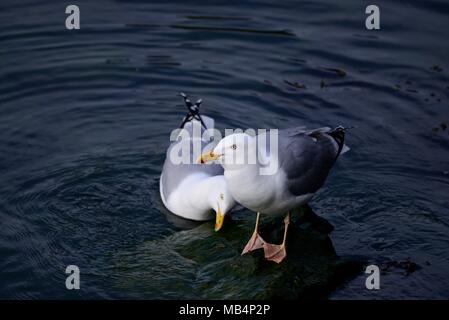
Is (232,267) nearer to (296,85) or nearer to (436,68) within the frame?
(296,85)

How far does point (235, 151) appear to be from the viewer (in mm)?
5512

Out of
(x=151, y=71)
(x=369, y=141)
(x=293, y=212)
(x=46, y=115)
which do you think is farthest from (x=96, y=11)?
(x=293, y=212)

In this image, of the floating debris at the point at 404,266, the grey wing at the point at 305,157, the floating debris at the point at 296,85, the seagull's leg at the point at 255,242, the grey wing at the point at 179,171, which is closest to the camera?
the floating debris at the point at 404,266

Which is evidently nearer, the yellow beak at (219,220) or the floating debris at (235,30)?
A: the yellow beak at (219,220)

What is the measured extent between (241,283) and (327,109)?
3.87 metres

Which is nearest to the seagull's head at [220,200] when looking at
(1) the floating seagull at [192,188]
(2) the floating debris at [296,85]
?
(1) the floating seagull at [192,188]

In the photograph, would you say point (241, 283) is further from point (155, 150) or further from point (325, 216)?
point (155, 150)

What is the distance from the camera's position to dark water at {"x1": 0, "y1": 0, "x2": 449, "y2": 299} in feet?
20.5

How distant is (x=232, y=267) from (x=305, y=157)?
1.13 m

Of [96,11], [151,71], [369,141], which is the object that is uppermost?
[96,11]

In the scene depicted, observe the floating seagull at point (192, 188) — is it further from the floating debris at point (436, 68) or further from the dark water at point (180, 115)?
the floating debris at point (436, 68)

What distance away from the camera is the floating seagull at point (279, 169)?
5.56 meters

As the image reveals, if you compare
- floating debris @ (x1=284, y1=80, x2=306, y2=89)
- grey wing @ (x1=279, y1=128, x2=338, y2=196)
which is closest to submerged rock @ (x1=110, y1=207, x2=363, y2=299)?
grey wing @ (x1=279, y1=128, x2=338, y2=196)

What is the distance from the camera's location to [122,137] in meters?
8.34
